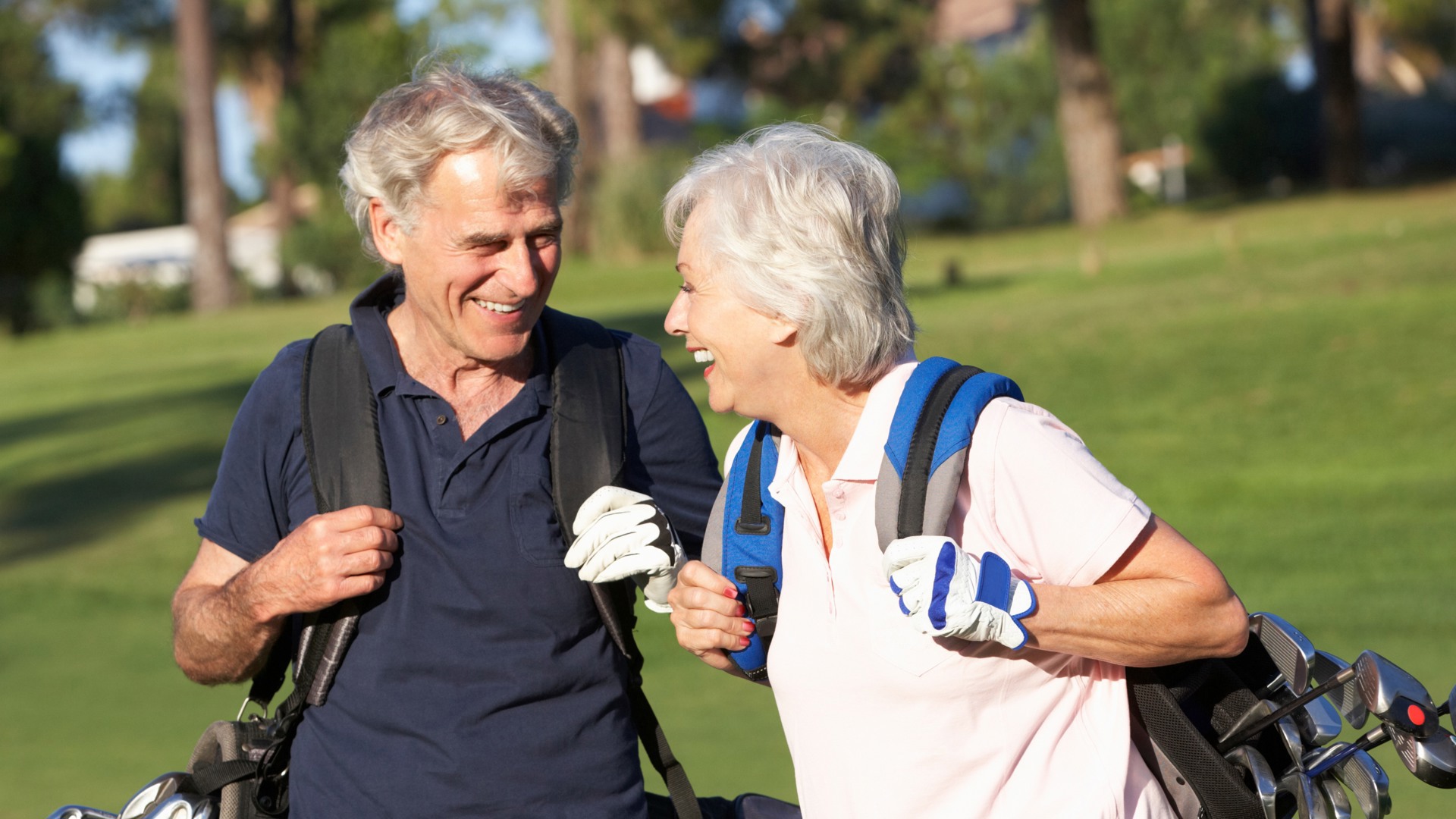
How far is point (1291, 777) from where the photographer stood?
244 centimetres

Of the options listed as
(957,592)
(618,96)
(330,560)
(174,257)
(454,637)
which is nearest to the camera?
(957,592)

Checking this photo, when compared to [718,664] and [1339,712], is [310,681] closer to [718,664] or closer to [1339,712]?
[718,664]

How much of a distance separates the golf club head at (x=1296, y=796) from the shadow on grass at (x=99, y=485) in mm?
10671

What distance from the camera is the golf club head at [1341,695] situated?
248cm

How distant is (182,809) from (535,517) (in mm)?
820

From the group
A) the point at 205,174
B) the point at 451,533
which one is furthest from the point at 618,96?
the point at 451,533

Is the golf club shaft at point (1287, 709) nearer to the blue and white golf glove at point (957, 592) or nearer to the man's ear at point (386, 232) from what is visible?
the blue and white golf glove at point (957, 592)

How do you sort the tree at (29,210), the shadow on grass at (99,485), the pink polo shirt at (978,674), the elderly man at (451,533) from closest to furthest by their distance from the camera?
the pink polo shirt at (978,674) < the elderly man at (451,533) < the shadow on grass at (99,485) < the tree at (29,210)

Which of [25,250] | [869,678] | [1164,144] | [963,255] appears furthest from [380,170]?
[1164,144]

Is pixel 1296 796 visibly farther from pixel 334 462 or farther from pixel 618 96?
pixel 618 96

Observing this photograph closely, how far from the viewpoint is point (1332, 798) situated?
96.4 inches

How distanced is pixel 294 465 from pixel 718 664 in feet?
2.79

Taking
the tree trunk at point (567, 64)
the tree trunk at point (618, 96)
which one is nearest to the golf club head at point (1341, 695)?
the tree trunk at point (567, 64)

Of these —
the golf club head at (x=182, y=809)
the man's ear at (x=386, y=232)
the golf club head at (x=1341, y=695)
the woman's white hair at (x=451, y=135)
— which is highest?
the woman's white hair at (x=451, y=135)
